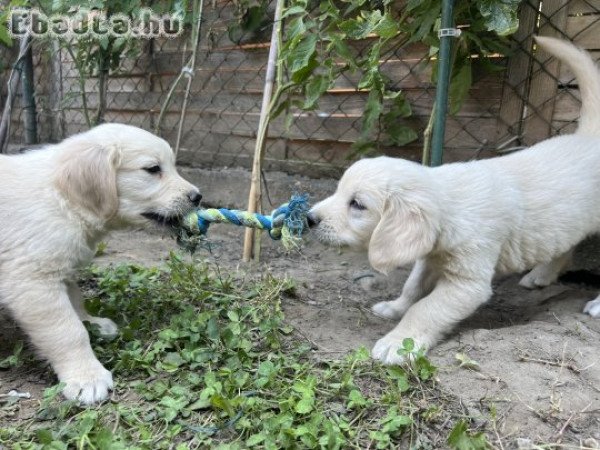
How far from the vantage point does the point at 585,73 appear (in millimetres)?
3514

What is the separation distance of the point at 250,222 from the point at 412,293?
3.95 feet

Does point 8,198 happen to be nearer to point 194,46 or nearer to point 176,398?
point 176,398

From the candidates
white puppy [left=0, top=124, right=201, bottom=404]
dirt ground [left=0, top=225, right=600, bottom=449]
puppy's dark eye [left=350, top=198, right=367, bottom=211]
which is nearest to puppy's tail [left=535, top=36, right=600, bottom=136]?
dirt ground [left=0, top=225, right=600, bottom=449]

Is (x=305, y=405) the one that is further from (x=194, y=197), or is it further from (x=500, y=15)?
(x=500, y=15)

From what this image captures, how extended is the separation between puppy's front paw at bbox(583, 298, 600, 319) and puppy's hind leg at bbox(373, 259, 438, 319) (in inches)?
38.6

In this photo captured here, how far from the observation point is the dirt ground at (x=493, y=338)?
7.50 feet

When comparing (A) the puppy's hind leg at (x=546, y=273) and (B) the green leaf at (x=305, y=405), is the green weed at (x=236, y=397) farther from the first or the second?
(A) the puppy's hind leg at (x=546, y=273)

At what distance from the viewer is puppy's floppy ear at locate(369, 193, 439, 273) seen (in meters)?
2.70

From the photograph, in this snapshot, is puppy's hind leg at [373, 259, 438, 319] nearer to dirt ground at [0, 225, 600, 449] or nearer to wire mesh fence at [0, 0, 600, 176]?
dirt ground at [0, 225, 600, 449]

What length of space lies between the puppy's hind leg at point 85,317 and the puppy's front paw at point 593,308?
2.88 meters

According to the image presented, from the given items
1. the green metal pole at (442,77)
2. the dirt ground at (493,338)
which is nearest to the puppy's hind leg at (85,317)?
the dirt ground at (493,338)

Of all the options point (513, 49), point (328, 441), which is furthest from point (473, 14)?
point (328, 441)

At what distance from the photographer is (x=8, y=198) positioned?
Answer: 2652 mm

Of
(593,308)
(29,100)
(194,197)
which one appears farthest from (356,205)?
(29,100)
